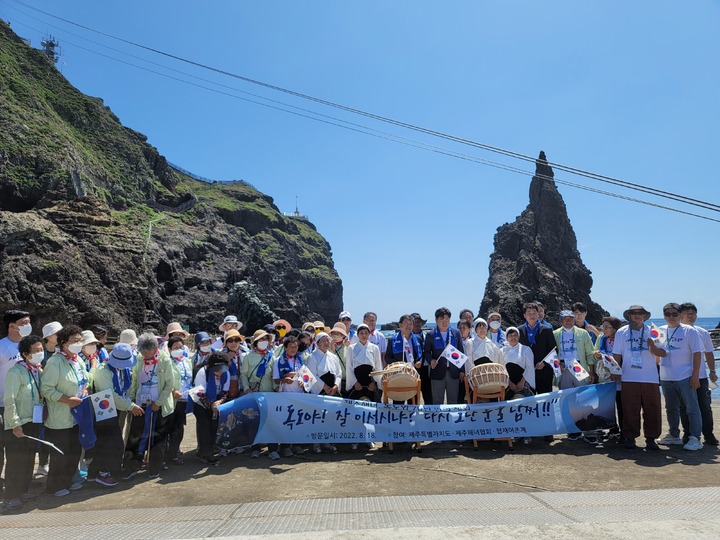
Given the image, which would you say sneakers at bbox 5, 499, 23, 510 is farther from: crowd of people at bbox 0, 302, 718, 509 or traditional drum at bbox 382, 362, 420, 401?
traditional drum at bbox 382, 362, 420, 401

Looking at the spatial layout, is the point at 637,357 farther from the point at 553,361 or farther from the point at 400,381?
the point at 400,381

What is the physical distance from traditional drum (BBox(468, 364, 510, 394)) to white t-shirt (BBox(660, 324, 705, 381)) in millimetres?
2305

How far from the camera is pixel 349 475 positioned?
5730mm

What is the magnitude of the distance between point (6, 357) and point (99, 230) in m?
39.3

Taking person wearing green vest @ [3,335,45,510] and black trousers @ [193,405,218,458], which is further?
black trousers @ [193,405,218,458]

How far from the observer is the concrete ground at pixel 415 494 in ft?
13.1

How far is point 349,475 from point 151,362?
3003mm

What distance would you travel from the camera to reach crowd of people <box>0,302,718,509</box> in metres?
5.43

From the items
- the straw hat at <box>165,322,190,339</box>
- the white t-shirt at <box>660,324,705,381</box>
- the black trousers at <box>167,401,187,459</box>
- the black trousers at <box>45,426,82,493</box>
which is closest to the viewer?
the black trousers at <box>45,426,82,493</box>

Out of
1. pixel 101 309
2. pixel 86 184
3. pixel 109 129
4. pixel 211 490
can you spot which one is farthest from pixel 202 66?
pixel 109 129

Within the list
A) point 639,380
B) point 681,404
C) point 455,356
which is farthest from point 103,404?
point 681,404

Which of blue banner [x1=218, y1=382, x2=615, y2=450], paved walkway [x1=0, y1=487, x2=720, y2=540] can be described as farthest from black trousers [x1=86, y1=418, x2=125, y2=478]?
blue banner [x1=218, y1=382, x2=615, y2=450]

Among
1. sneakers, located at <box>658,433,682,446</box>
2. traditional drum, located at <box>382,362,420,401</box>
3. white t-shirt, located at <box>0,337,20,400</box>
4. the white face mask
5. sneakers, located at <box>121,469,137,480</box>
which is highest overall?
the white face mask

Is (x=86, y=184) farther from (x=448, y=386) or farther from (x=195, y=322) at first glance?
(x=448, y=386)
